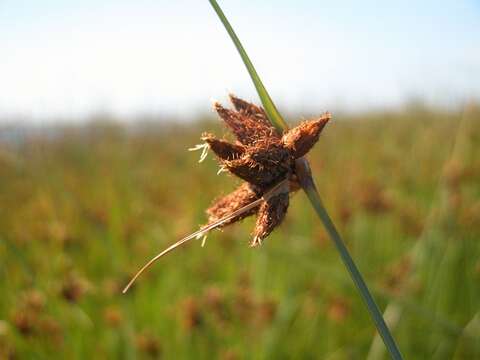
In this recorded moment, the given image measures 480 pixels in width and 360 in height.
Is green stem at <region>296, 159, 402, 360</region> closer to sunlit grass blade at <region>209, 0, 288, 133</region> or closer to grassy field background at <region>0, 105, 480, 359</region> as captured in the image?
sunlit grass blade at <region>209, 0, 288, 133</region>

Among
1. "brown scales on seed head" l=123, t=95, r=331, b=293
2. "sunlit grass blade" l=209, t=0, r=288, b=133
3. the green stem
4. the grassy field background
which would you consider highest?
"sunlit grass blade" l=209, t=0, r=288, b=133

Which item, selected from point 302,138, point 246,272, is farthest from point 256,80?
point 246,272

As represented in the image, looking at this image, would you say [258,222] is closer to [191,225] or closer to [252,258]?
[252,258]

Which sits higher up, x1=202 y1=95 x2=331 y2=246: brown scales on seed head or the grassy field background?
x1=202 y1=95 x2=331 y2=246: brown scales on seed head

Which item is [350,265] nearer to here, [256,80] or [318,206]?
[318,206]

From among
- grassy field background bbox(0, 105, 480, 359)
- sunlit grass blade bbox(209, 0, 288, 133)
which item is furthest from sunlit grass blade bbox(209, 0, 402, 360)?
grassy field background bbox(0, 105, 480, 359)

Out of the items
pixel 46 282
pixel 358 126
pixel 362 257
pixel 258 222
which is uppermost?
pixel 258 222

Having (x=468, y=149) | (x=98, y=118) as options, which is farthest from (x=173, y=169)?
(x=468, y=149)
